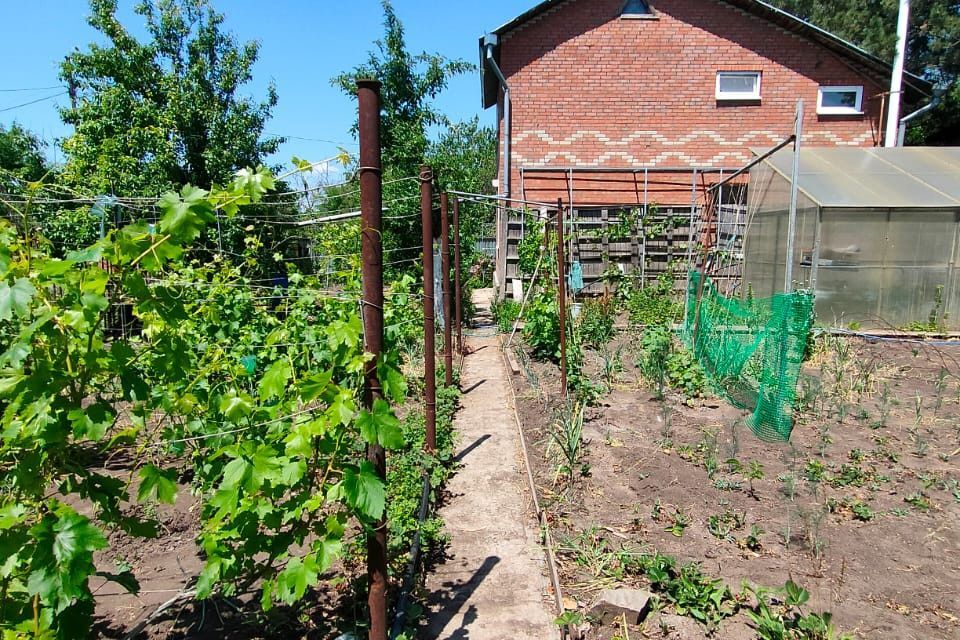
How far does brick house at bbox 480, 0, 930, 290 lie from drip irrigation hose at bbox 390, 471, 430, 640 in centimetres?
973

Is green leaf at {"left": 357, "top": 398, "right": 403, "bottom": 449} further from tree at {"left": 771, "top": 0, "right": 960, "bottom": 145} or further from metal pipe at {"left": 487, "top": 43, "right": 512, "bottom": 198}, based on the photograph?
tree at {"left": 771, "top": 0, "right": 960, "bottom": 145}

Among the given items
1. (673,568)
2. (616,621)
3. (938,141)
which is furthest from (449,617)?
(938,141)

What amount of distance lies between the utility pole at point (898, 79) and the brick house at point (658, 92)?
774 millimetres

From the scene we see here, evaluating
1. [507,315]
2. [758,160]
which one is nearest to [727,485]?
[758,160]

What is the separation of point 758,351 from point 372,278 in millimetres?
5430

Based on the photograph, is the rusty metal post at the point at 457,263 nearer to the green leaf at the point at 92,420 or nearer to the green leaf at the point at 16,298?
the green leaf at the point at 92,420

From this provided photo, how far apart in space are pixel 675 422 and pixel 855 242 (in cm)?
567

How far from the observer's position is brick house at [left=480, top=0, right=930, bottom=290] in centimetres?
1290

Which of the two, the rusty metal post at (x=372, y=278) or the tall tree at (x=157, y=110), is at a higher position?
the tall tree at (x=157, y=110)

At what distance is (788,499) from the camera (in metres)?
4.02

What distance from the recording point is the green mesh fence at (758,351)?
16.8 feet

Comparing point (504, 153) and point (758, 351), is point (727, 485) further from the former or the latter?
point (504, 153)

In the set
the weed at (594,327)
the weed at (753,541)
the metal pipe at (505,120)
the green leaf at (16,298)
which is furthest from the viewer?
Answer: the metal pipe at (505,120)

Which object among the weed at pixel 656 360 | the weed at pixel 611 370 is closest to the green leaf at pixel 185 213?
the weed at pixel 656 360
